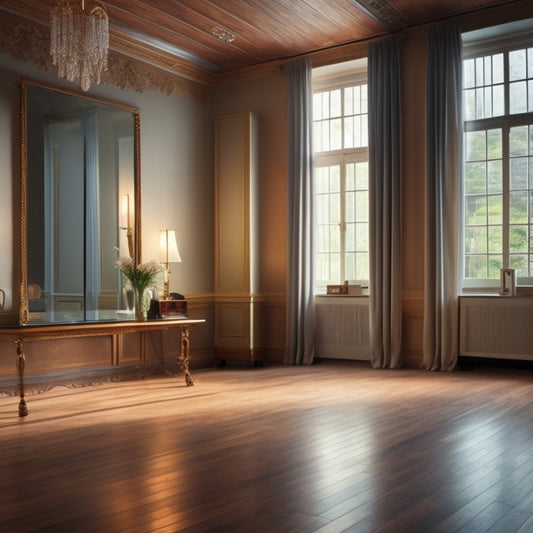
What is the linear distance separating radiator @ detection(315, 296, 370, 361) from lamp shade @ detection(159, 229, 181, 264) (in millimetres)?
1766

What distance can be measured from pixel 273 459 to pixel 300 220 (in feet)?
14.8

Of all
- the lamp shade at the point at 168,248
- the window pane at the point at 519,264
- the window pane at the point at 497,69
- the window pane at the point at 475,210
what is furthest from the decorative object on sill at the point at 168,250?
the window pane at the point at 497,69

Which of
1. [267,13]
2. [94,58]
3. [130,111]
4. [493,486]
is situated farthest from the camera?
[130,111]

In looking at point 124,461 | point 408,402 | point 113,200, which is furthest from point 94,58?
point 408,402

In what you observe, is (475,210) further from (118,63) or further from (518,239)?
(118,63)

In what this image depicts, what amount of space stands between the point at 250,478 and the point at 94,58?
10.1 feet

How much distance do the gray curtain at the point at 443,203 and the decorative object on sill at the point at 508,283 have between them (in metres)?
0.44

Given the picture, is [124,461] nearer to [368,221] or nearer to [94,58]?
[94,58]

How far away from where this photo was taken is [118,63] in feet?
23.3

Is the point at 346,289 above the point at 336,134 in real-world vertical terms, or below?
below

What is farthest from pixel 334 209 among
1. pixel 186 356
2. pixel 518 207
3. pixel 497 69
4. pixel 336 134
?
pixel 186 356

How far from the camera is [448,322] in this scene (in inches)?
271

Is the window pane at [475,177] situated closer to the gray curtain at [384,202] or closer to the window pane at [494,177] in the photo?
the window pane at [494,177]

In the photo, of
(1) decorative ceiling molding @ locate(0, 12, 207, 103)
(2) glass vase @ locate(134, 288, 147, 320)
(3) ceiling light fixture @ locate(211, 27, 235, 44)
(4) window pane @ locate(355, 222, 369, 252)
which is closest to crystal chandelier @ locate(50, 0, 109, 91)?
(1) decorative ceiling molding @ locate(0, 12, 207, 103)
